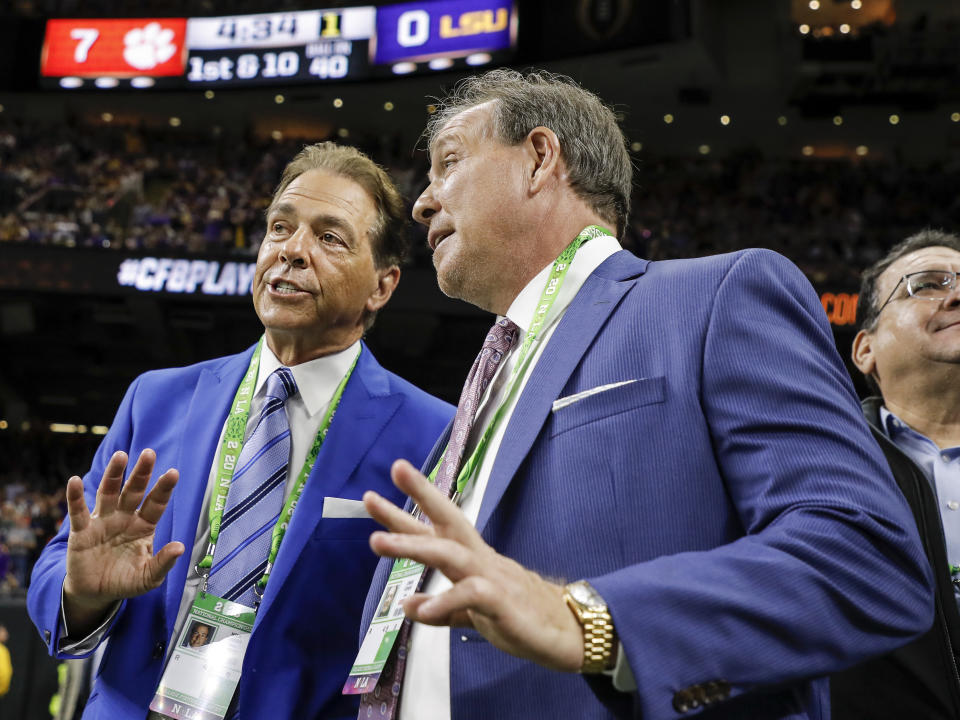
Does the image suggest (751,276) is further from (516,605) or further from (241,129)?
(241,129)

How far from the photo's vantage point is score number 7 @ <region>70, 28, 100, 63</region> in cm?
1655

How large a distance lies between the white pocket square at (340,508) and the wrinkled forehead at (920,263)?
159 centimetres

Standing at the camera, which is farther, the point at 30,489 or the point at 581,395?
the point at 30,489

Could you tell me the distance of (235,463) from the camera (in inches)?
90.0

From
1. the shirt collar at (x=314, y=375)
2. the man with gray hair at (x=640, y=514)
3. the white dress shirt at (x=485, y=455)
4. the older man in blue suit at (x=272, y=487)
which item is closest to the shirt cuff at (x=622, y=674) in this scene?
the man with gray hair at (x=640, y=514)

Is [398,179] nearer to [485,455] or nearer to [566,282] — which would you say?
[566,282]

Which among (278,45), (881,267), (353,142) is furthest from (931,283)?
(353,142)

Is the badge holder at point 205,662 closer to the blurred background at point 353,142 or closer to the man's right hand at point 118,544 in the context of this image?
the man's right hand at point 118,544

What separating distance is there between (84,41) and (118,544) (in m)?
17.0

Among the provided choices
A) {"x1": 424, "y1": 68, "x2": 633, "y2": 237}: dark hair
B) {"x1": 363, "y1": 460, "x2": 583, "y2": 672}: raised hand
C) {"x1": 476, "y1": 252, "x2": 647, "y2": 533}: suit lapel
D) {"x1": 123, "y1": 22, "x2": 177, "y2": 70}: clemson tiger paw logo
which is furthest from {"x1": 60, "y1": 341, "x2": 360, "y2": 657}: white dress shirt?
{"x1": 123, "y1": 22, "x2": 177, "y2": 70}: clemson tiger paw logo

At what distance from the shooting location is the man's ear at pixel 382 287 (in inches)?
107

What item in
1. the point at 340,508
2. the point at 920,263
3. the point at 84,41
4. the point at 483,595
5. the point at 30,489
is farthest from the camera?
the point at 84,41

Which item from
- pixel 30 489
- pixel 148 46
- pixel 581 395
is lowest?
pixel 30 489

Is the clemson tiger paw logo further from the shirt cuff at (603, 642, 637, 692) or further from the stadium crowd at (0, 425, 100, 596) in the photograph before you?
the shirt cuff at (603, 642, 637, 692)
